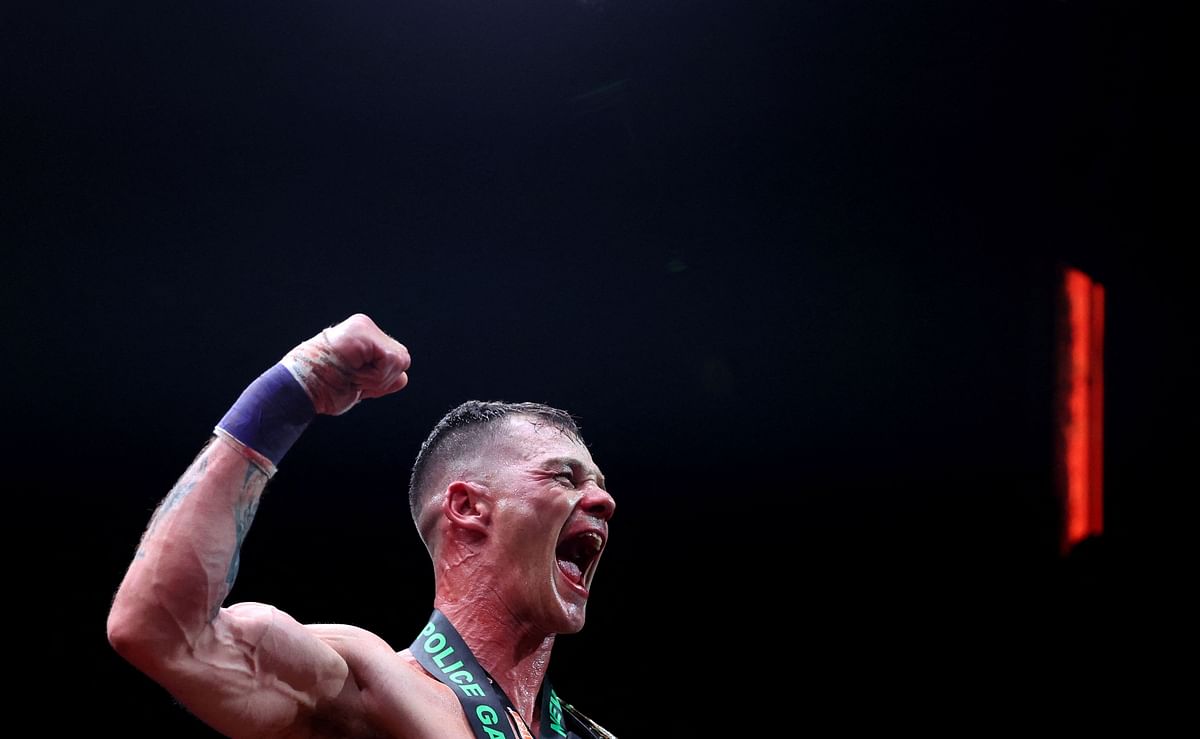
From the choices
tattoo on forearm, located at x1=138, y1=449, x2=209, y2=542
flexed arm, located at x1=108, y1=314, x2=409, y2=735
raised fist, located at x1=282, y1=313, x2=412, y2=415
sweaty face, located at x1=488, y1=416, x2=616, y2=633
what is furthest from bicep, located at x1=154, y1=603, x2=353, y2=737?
sweaty face, located at x1=488, y1=416, x2=616, y2=633

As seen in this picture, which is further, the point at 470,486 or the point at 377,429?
the point at 377,429

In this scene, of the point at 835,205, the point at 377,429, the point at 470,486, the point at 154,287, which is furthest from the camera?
the point at 835,205

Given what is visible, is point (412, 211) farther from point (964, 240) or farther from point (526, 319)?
point (964, 240)

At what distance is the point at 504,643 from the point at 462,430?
0.36m

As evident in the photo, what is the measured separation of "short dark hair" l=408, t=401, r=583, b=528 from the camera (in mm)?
1927

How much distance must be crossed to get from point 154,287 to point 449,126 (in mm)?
710

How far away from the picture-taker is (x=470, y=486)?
6.06 feet

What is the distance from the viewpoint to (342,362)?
54.0 inches

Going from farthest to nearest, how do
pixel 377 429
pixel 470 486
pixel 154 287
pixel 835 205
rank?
1. pixel 835 205
2. pixel 377 429
3. pixel 154 287
4. pixel 470 486

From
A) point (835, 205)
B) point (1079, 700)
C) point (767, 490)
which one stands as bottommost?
point (1079, 700)

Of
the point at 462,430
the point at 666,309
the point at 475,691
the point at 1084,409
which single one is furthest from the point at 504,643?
the point at 1084,409

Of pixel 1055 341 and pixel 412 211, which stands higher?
pixel 412 211

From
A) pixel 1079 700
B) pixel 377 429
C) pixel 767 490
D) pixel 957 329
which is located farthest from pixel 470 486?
pixel 1079 700

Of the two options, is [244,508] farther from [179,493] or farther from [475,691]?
[475,691]
